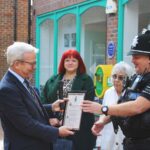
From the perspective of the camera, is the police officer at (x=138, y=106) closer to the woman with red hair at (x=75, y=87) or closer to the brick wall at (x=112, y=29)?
the woman with red hair at (x=75, y=87)

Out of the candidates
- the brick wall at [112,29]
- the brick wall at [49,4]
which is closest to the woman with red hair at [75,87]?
the brick wall at [112,29]

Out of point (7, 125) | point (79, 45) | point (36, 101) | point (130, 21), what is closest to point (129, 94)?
point (36, 101)

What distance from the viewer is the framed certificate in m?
3.54

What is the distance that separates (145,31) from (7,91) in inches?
48.1

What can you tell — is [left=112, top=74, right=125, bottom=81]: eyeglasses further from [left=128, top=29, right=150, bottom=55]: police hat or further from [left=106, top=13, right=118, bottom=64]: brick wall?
[left=106, top=13, right=118, bottom=64]: brick wall

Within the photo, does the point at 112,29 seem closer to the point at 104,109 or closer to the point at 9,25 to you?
the point at 104,109

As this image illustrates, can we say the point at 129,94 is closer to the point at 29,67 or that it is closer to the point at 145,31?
the point at 145,31

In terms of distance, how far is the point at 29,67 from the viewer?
3432 millimetres

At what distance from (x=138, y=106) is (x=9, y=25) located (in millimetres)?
15888

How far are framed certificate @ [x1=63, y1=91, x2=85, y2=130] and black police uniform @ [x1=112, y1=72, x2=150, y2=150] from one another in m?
0.40

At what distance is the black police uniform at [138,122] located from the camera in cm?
316

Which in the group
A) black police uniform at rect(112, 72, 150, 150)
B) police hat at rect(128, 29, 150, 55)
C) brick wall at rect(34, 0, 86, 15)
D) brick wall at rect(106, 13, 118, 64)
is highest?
brick wall at rect(34, 0, 86, 15)

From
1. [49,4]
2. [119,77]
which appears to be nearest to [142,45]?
[119,77]

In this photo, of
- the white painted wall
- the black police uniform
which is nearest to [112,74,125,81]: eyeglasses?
the black police uniform
